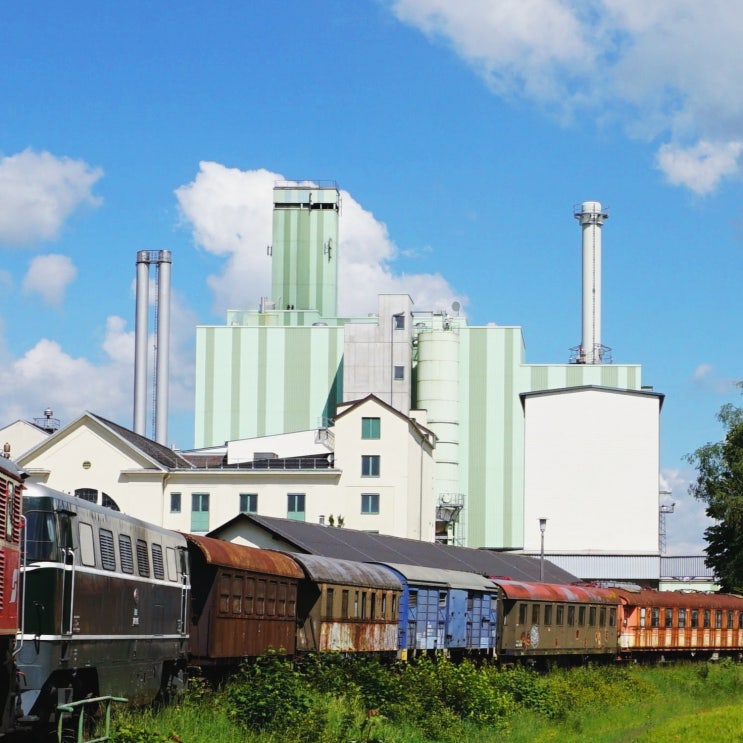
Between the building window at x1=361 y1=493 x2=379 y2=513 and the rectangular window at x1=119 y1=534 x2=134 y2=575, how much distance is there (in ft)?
214

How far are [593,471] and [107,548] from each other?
85.6 m

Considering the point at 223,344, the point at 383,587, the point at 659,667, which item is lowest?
the point at 659,667

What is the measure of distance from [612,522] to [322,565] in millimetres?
71012

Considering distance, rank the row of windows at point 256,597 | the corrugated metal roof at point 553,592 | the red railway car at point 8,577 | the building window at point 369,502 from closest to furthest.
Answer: the red railway car at point 8,577
the row of windows at point 256,597
the corrugated metal roof at point 553,592
the building window at point 369,502

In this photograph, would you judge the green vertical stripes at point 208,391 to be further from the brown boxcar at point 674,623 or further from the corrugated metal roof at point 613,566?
the brown boxcar at point 674,623

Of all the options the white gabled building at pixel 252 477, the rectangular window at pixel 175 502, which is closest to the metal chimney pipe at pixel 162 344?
the white gabled building at pixel 252 477

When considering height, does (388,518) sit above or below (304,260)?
below

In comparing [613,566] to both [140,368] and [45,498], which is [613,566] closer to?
[140,368]

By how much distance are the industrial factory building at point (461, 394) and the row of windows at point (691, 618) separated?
122 ft

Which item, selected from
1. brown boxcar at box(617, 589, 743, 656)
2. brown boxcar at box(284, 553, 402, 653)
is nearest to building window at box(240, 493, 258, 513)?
brown boxcar at box(617, 589, 743, 656)

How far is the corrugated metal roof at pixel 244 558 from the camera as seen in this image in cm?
2588

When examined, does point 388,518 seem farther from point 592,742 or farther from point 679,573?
point 592,742

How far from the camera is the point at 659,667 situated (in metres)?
53.9

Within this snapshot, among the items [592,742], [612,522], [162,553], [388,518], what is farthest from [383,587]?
[612,522]
